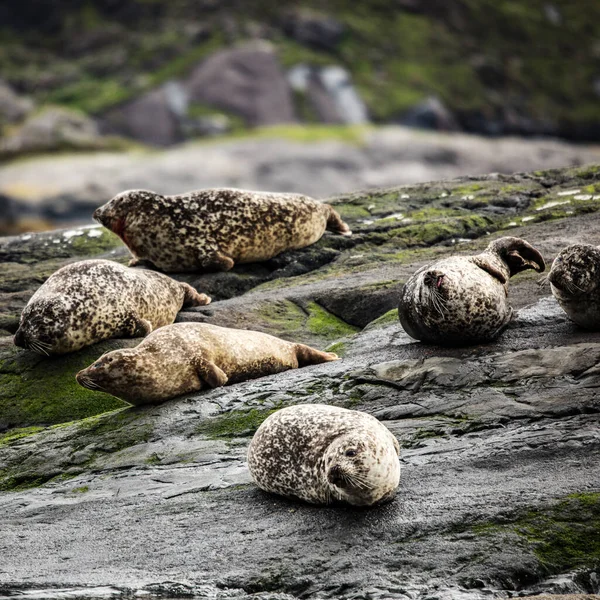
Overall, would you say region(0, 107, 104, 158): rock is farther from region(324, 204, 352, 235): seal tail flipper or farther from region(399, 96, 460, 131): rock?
region(324, 204, 352, 235): seal tail flipper

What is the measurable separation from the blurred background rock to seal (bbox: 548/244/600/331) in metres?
22.3

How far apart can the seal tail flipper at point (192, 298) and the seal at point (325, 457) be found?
3.99m

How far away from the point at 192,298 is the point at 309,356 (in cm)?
210

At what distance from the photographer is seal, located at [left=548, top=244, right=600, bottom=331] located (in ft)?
24.9

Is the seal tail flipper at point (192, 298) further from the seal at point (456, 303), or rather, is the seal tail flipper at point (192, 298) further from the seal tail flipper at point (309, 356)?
the seal at point (456, 303)

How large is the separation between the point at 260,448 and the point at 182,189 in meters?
23.5

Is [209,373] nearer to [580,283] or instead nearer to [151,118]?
[580,283]

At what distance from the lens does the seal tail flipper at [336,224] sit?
485 inches

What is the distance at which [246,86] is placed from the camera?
37562 mm

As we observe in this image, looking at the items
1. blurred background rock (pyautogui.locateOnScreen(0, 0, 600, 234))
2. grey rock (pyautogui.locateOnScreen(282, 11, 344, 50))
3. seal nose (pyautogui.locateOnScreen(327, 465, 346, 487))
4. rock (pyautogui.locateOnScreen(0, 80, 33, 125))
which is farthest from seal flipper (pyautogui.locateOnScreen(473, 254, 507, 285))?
grey rock (pyautogui.locateOnScreen(282, 11, 344, 50))

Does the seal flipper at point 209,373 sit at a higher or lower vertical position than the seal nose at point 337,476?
higher

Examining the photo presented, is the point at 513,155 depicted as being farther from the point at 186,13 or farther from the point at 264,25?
the point at 186,13

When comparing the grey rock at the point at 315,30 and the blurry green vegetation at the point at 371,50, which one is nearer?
the blurry green vegetation at the point at 371,50

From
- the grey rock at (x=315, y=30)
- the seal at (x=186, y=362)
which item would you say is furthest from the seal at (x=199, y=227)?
the grey rock at (x=315, y=30)
